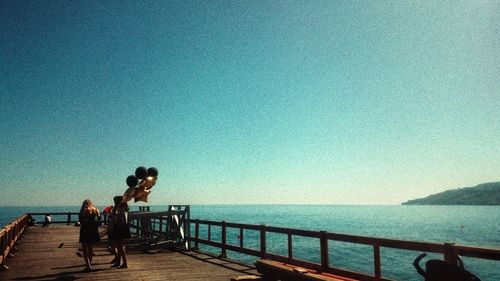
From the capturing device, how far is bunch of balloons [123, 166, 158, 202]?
39.9 ft

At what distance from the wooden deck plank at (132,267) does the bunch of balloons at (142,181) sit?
1.92 metres

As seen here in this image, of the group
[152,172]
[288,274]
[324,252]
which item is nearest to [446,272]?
[288,274]

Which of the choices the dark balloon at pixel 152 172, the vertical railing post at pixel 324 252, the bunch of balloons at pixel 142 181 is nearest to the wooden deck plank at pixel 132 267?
the bunch of balloons at pixel 142 181

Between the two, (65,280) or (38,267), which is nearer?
(65,280)

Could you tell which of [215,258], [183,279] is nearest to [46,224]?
[215,258]

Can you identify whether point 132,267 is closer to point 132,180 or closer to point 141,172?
point 132,180

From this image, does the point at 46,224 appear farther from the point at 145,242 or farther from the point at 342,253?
the point at 342,253

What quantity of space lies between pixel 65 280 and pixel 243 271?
449 centimetres

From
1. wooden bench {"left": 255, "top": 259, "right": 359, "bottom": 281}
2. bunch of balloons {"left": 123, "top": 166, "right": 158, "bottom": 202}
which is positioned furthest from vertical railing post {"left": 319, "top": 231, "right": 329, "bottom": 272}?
bunch of balloons {"left": 123, "top": 166, "right": 158, "bottom": 202}

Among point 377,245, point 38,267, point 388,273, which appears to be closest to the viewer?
point 377,245

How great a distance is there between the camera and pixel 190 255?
1223 centimetres

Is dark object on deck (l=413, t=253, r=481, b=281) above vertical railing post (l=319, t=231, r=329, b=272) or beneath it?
above

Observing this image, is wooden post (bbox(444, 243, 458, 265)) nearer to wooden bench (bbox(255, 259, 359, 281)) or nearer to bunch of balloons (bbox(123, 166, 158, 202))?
wooden bench (bbox(255, 259, 359, 281))

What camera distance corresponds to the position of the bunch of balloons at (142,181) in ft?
39.9
